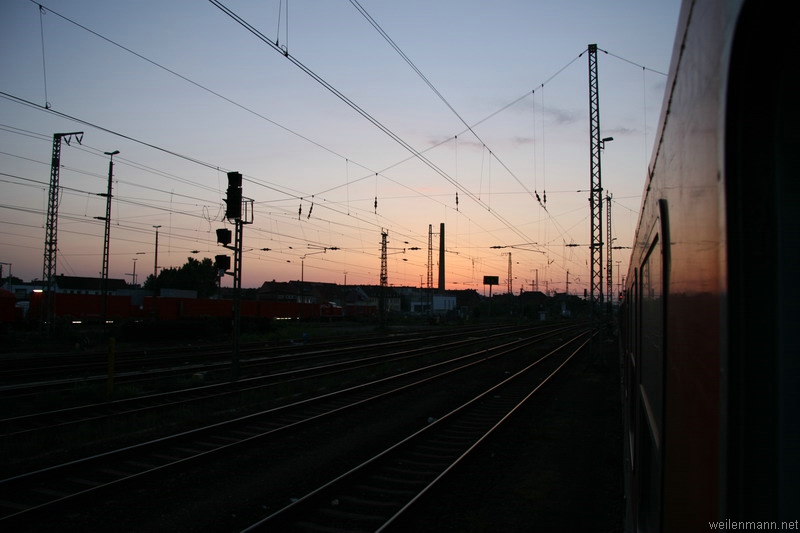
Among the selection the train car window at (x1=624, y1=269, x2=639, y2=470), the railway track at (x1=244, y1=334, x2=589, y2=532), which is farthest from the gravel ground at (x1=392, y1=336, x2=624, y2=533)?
the train car window at (x1=624, y1=269, x2=639, y2=470)

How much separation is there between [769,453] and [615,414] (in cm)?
1278

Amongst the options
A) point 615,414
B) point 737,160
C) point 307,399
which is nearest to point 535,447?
point 615,414

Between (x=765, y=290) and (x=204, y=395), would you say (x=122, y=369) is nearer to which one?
(x=204, y=395)

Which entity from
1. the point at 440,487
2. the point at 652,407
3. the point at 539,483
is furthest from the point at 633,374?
the point at 539,483

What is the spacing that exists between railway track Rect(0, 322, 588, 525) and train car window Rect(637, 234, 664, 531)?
598cm

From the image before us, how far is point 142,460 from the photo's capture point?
812 centimetres

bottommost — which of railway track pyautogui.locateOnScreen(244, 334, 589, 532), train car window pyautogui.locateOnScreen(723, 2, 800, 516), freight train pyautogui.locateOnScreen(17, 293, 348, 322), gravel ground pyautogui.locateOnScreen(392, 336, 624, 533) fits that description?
gravel ground pyautogui.locateOnScreen(392, 336, 624, 533)

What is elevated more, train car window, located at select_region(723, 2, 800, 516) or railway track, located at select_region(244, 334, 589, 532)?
train car window, located at select_region(723, 2, 800, 516)

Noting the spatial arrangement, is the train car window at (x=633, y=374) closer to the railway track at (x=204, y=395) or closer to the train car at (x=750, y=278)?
the train car at (x=750, y=278)

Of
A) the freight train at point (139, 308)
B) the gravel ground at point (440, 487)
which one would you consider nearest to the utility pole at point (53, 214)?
the freight train at point (139, 308)

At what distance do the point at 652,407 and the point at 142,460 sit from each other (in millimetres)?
7727

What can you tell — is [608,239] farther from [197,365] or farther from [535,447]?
[535,447]

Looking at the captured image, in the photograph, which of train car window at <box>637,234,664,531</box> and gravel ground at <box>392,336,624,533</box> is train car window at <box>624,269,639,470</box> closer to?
train car window at <box>637,234,664,531</box>

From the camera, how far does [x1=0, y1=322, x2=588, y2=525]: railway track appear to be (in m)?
6.41
